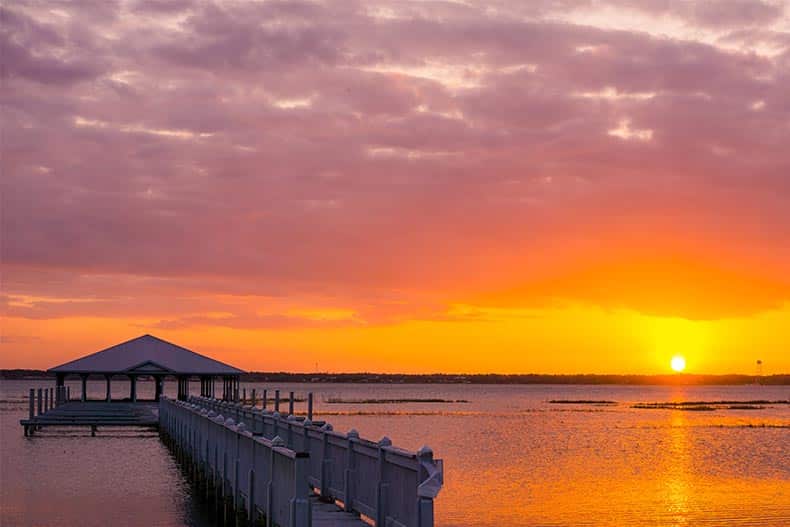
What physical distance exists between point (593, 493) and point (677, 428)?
162 ft

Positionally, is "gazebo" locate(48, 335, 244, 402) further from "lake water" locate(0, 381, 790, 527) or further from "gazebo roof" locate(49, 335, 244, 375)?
"lake water" locate(0, 381, 790, 527)

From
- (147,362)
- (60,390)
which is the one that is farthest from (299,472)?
(60,390)

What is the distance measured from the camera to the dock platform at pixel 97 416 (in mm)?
58562

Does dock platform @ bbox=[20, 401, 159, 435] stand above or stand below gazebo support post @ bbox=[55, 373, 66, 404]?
below

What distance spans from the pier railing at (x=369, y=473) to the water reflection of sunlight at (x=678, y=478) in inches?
406

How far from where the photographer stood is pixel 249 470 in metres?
21.8

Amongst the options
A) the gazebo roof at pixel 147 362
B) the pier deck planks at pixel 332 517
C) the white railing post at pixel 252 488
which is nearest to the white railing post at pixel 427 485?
the pier deck planks at pixel 332 517

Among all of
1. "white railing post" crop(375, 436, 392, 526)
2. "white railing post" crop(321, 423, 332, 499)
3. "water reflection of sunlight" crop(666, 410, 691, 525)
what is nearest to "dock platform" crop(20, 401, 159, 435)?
"water reflection of sunlight" crop(666, 410, 691, 525)

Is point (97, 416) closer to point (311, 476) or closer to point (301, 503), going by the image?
point (311, 476)

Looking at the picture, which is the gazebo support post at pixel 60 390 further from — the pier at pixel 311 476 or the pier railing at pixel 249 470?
the pier at pixel 311 476

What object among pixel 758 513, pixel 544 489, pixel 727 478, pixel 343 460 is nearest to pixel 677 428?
pixel 727 478

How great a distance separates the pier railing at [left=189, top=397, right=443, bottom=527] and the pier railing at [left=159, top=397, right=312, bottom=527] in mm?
505

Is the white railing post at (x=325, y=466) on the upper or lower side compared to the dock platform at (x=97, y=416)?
upper

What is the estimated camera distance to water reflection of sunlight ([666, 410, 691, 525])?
3109cm
